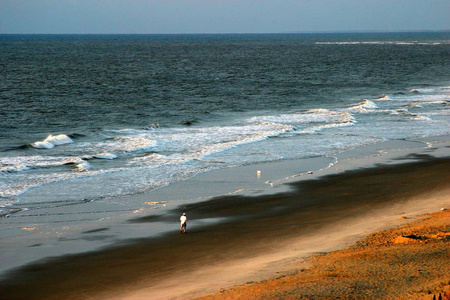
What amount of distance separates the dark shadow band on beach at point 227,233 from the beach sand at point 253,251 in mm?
28

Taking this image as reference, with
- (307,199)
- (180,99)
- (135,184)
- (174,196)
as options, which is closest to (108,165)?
(135,184)

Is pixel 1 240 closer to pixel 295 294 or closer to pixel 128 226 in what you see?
pixel 128 226

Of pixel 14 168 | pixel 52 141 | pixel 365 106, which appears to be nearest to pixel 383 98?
pixel 365 106

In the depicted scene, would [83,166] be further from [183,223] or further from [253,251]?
[253,251]

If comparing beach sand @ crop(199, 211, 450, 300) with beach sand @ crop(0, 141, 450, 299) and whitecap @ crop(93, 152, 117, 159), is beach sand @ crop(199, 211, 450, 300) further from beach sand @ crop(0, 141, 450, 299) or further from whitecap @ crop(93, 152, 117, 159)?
whitecap @ crop(93, 152, 117, 159)

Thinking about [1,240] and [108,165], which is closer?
[1,240]

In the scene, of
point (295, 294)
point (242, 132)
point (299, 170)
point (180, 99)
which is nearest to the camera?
point (295, 294)

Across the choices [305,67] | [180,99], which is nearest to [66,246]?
[180,99]

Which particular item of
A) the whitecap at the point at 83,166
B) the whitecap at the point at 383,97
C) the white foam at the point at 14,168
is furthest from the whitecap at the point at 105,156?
the whitecap at the point at 383,97

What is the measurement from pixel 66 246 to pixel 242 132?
2329cm

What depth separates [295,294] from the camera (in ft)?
38.3

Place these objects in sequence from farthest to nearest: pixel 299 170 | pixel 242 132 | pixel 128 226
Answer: pixel 242 132
pixel 299 170
pixel 128 226

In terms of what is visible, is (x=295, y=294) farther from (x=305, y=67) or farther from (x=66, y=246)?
(x=305, y=67)

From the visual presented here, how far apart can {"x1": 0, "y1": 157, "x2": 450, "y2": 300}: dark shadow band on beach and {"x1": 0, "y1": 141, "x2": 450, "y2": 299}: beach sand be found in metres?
0.03
